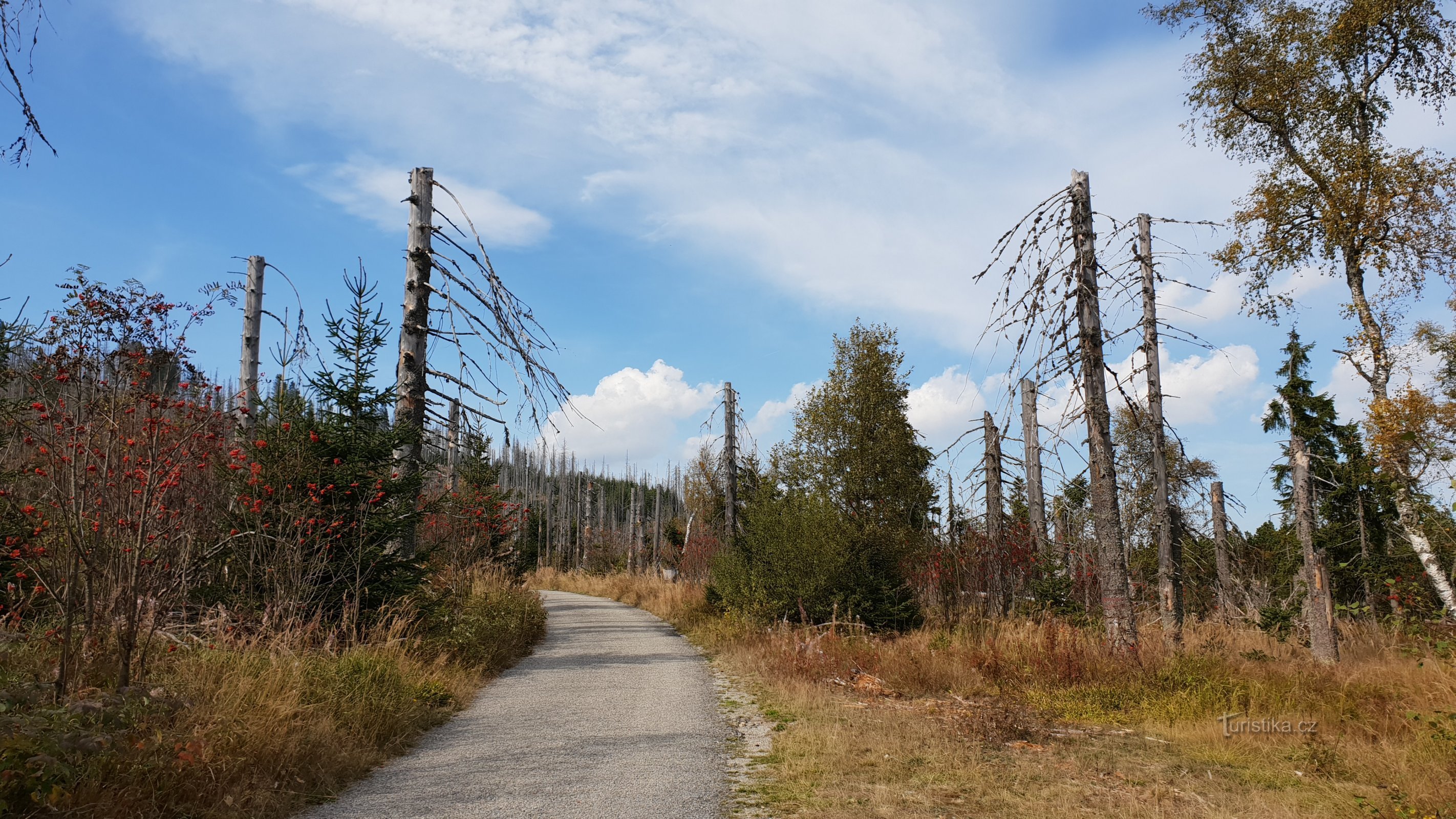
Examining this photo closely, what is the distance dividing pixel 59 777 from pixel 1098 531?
9.96m

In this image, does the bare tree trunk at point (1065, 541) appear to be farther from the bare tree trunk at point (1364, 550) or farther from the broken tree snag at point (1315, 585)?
the bare tree trunk at point (1364, 550)

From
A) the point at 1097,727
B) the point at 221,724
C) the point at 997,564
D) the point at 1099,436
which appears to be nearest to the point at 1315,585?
the point at 1099,436

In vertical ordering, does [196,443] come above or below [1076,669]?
above

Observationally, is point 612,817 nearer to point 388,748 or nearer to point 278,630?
point 388,748

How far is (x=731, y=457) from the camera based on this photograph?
23594 millimetres

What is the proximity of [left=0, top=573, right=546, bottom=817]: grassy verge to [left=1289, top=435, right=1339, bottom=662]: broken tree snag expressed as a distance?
33.8 ft

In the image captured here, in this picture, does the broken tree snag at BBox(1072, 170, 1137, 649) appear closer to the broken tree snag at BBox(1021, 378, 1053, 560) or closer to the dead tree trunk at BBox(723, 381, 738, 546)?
the broken tree snag at BBox(1021, 378, 1053, 560)

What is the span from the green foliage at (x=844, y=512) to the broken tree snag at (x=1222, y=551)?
21.3ft

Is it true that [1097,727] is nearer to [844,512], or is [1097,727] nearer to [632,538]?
[844,512]

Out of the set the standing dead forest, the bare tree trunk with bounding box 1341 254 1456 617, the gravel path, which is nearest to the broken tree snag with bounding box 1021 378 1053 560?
the standing dead forest

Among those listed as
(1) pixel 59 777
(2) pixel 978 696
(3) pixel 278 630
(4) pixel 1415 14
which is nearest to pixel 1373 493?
(4) pixel 1415 14

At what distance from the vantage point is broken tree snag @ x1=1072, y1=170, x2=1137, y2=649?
973 cm

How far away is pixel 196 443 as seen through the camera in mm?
6949

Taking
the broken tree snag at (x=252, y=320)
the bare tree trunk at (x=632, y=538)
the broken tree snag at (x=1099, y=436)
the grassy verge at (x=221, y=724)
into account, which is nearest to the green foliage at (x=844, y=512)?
the broken tree snag at (x=1099, y=436)
